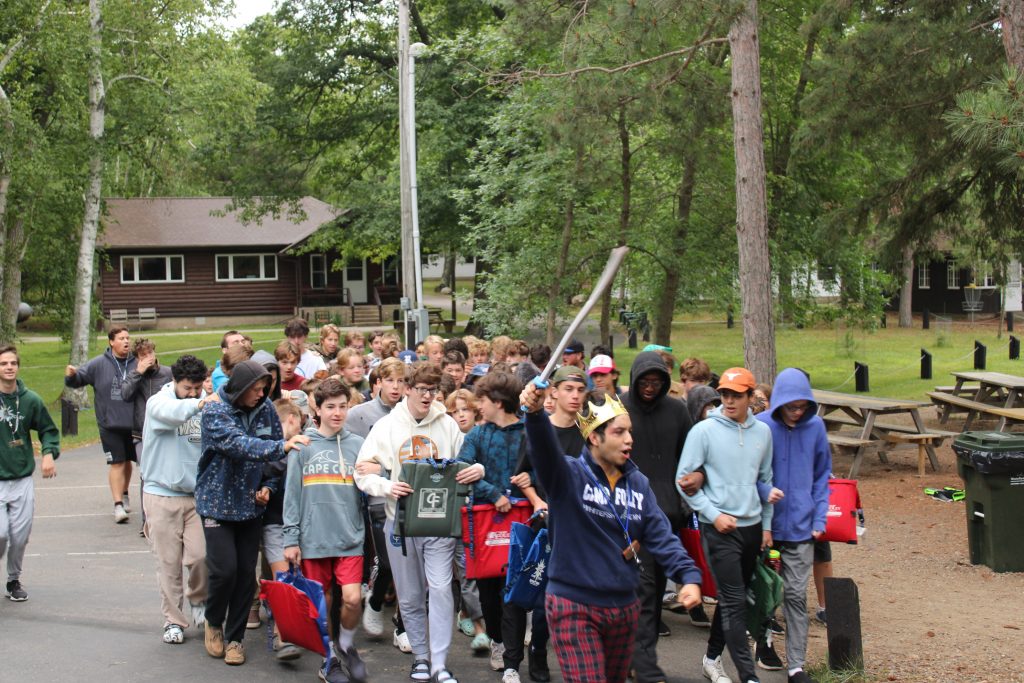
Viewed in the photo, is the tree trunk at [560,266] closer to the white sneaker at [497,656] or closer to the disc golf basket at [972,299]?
the white sneaker at [497,656]

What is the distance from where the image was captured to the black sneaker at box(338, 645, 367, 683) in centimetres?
626

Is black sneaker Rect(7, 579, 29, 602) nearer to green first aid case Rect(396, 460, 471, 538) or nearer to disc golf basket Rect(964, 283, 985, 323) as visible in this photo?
green first aid case Rect(396, 460, 471, 538)

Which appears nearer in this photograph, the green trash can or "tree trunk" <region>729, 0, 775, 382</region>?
the green trash can

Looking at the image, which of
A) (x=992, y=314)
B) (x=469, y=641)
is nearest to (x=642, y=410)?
(x=469, y=641)

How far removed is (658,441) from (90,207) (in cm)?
2031

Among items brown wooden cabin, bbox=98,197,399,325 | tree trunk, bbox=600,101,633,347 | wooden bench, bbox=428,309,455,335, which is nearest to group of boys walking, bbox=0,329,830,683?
tree trunk, bbox=600,101,633,347

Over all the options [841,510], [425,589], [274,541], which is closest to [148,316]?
[274,541]

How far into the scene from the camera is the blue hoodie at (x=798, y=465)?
20.9 ft

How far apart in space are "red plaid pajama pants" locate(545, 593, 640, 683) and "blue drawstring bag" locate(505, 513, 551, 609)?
113cm

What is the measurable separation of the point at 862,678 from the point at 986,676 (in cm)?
80

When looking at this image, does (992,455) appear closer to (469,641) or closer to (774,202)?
(469,641)

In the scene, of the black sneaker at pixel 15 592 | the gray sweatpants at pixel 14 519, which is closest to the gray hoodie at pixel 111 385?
the gray sweatpants at pixel 14 519

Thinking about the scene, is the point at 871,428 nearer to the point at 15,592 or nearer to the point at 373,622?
the point at 373,622

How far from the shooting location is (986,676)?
259 inches
